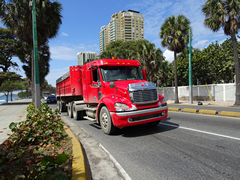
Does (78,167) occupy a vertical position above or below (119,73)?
below

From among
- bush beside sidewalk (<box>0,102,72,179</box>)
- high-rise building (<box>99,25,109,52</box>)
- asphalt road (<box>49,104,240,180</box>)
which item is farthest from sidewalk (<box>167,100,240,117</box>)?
high-rise building (<box>99,25,109,52</box>)

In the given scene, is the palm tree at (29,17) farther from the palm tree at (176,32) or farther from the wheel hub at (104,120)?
the wheel hub at (104,120)

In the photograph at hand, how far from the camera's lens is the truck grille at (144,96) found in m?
5.74

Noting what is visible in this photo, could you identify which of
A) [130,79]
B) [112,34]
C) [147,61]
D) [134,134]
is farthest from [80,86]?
[112,34]

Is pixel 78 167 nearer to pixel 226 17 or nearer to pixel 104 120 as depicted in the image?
pixel 104 120

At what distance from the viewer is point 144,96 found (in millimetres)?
5879

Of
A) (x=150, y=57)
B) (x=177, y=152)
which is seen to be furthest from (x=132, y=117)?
(x=150, y=57)

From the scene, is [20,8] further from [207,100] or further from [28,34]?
[207,100]

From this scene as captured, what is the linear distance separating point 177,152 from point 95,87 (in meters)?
4.22

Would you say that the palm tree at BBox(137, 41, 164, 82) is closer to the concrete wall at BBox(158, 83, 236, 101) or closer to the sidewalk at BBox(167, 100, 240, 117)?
the concrete wall at BBox(158, 83, 236, 101)

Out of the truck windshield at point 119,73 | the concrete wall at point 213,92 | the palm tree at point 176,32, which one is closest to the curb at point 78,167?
the truck windshield at point 119,73

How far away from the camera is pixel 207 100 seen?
22.1 m

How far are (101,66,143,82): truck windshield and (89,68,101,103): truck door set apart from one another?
37cm

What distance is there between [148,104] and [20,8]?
15.4 m
